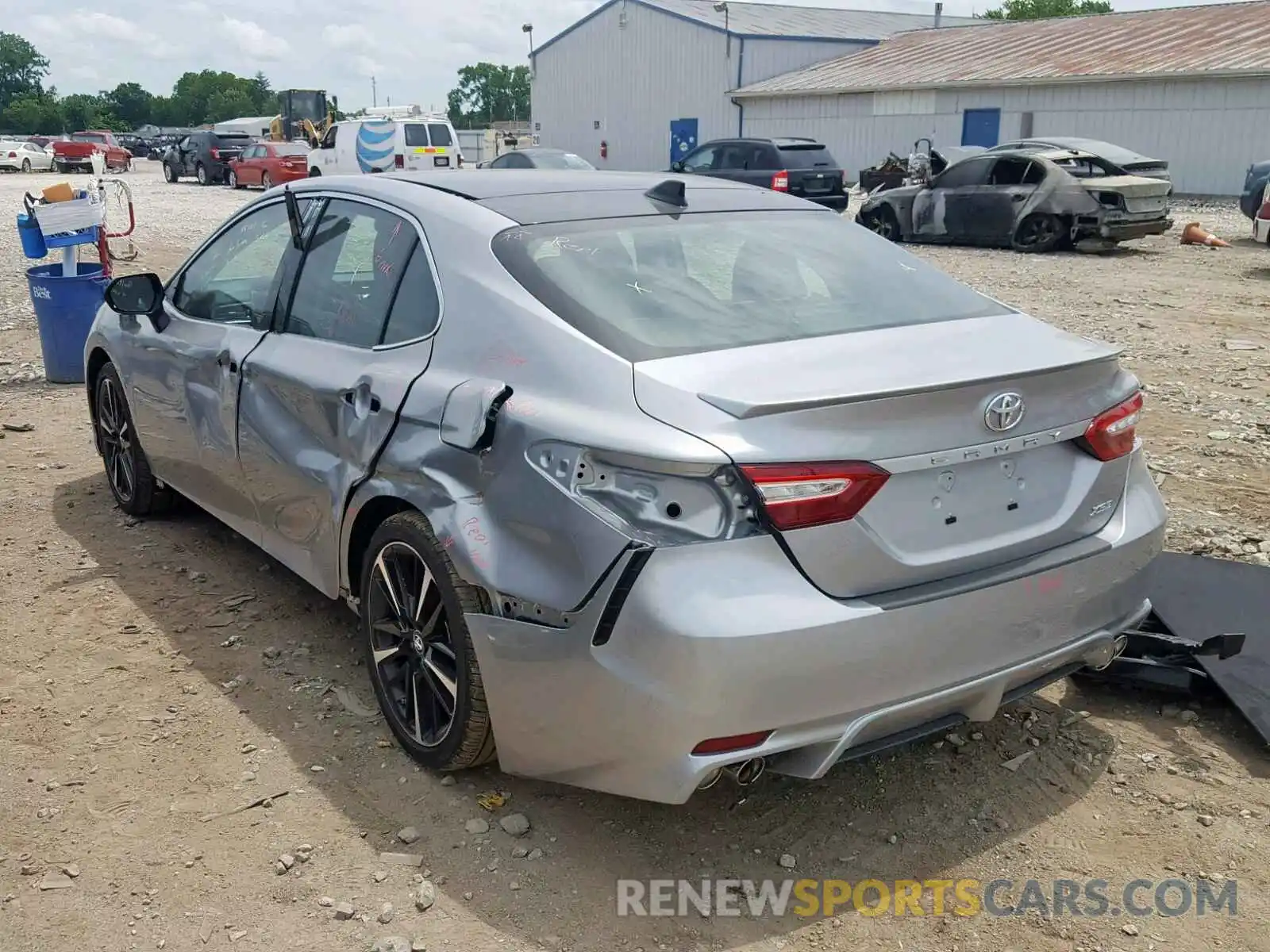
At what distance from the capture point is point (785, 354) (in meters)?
2.90

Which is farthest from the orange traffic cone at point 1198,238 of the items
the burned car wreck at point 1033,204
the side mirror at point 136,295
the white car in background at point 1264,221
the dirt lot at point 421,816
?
the side mirror at point 136,295

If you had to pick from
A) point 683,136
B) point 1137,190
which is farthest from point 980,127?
point 1137,190

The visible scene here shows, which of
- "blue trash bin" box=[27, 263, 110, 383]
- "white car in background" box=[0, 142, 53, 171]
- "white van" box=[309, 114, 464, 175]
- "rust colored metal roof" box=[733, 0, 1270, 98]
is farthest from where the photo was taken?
"white car in background" box=[0, 142, 53, 171]

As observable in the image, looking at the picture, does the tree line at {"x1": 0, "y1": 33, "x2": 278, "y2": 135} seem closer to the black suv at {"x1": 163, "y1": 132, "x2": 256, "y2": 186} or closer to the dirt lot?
the black suv at {"x1": 163, "y1": 132, "x2": 256, "y2": 186}

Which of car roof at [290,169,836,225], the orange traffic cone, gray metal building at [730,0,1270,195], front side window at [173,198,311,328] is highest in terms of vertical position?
gray metal building at [730,0,1270,195]

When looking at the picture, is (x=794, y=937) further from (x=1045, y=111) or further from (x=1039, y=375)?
(x=1045, y=111)

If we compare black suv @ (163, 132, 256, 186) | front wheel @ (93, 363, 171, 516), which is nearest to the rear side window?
front wheel @ (93, 363, 171, 516)

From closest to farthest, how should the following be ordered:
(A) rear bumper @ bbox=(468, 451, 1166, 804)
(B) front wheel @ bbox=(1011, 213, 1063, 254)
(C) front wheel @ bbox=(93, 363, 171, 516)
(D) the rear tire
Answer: (A) rear bumper @ bbox=(468, 451, 1166, 804), (C) front wheel @ bbox=(93, 363, 171, 516), (B) front wheel @ bbox=(1011, 213, 1063, 254), (D) the rear tire

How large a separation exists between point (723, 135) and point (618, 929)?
1576 inches

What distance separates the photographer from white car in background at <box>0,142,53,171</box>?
1882 inches

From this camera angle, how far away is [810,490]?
2576 mm

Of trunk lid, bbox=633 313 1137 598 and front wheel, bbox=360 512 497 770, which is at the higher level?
trunk lid, bbox=633 313 1137 598

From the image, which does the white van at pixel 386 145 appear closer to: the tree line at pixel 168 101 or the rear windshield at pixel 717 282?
the rear windshield at pixel 717 282

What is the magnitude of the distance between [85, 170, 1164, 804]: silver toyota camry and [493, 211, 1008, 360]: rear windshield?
13mm
